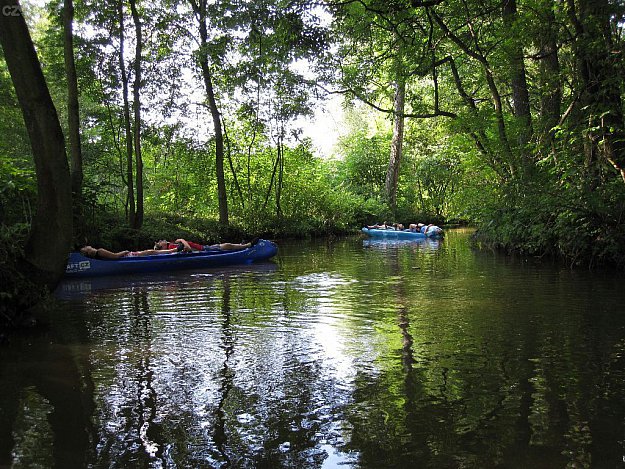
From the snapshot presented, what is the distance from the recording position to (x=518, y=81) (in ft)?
49.3

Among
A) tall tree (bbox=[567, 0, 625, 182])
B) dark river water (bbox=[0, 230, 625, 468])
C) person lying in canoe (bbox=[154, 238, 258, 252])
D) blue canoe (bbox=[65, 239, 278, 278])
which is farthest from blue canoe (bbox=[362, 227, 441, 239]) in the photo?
dark river water (bbox=[0, 230, 625, 468])

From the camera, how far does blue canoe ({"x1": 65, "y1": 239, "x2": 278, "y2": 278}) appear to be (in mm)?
11008

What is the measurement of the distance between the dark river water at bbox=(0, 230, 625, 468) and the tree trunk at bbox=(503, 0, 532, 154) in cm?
609

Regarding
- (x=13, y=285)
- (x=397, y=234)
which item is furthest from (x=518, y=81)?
(x=13, y=285)

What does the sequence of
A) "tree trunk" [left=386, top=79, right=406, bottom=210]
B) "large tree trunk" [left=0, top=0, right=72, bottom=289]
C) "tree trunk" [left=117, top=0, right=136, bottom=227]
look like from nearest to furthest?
"large tree trunk" [left=0, top=0, right=72, bottom=289] < "tree trunk" [left=117, top=0, right=136, bottom=227] < "tree trunk" [left=386, top=79, right=406, bottom=210]

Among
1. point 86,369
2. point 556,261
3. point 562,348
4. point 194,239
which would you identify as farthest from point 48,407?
point 194,239

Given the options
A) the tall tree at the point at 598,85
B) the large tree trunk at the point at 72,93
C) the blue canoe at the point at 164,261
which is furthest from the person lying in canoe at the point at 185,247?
the tall tree at the point at 598,85

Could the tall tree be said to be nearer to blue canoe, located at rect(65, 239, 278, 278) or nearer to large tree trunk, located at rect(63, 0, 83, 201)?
blue canoe, located at rect(65, 239, 278, 278)

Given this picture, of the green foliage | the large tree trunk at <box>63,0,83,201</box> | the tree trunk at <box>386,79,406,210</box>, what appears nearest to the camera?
the green foliage

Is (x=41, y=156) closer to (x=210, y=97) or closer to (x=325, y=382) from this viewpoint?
(x=325, y=382)

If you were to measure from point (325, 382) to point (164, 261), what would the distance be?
8625 millimetres

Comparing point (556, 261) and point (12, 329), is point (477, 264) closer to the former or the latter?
point (556, 261)

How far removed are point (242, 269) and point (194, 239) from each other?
4785 millimetres

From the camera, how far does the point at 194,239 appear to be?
17.1m
